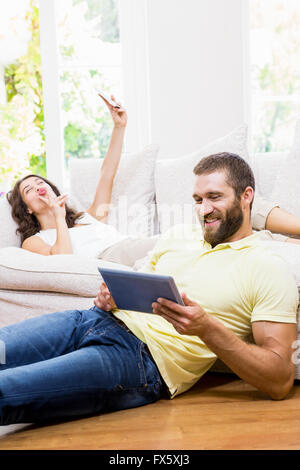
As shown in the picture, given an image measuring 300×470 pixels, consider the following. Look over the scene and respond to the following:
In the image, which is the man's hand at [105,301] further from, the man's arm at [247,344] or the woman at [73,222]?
the woman at [73,222]

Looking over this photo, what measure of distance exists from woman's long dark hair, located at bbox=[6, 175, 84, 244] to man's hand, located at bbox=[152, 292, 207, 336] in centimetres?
149

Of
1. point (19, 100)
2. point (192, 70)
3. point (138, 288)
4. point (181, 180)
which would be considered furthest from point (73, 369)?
point (19, 100)

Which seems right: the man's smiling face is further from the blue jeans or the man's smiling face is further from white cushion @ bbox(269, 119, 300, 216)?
white cushion @ bbox(269, 119, 300, 216)

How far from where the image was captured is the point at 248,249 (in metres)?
1.60

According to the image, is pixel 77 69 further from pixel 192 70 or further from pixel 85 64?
pixel 192 70

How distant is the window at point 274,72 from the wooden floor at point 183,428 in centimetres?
269

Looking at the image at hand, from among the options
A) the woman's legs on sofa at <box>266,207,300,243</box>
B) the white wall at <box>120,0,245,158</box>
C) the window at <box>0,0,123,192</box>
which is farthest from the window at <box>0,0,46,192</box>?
the woman's legs on sofa at <box>266,207,300,243</box>

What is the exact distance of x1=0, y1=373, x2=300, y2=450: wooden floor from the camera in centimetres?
131

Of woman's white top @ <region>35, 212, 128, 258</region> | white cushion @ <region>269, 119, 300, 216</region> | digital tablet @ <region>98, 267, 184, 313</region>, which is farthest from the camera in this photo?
woman's white top @ <region>35, 212, 128, 258</region>

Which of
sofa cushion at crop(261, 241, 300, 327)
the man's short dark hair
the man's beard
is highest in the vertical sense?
the man's short dark hair

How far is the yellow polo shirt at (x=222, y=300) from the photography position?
4.83 ft

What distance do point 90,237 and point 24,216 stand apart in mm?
357

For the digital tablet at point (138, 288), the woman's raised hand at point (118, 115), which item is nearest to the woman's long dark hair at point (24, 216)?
the woman's raised hand at point (118, 115)

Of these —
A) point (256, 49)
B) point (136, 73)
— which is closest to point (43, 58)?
point (136, 73)
